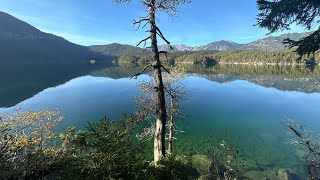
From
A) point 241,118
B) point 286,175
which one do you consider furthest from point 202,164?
point 241,118

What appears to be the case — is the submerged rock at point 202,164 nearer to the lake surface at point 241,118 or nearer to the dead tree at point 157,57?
the lake surface at point 241,118

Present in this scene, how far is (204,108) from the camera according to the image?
64.2 m

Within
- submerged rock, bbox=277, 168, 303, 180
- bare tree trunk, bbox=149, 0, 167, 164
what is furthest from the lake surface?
bare tree trunk, bbox=149, 0, 167, 164

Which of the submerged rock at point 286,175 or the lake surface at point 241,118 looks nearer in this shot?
the submerged rock at point 286,175

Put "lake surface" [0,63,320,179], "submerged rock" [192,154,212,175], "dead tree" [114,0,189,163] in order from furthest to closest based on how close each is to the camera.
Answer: "lake surface" [0,63,320,179], "submerged rock" [192,154,212,175], "dead tree" [114,0,189,163]

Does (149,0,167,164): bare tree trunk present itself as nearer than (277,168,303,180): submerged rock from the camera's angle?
Yes

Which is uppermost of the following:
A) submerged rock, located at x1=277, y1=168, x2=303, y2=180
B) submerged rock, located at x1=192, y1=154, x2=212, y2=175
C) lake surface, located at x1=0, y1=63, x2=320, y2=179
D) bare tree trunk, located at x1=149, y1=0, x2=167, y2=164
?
bare tree trunk, located at x1=149, y1=0, x2=167, y2=164

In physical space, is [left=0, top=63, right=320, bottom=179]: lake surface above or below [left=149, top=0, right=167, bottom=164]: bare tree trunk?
below

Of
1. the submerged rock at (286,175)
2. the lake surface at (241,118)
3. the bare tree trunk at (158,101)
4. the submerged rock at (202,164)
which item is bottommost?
the lake surface at (241,118)

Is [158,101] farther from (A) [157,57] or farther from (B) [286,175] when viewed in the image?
(B) [286,175]

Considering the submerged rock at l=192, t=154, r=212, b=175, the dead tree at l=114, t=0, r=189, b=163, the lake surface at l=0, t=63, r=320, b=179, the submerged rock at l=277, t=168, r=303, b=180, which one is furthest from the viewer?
the lake surface at l=0, t=63, r=320, b=179

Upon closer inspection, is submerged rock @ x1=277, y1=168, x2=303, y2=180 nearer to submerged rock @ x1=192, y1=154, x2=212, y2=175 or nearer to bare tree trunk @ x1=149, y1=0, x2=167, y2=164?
submerged rock @ x1=192, y1=154, x2=212, y2=175

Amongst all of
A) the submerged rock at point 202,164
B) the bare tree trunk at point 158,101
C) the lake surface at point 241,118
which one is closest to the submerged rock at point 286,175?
the lake surface at point 241,118

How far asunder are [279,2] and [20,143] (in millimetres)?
16105
